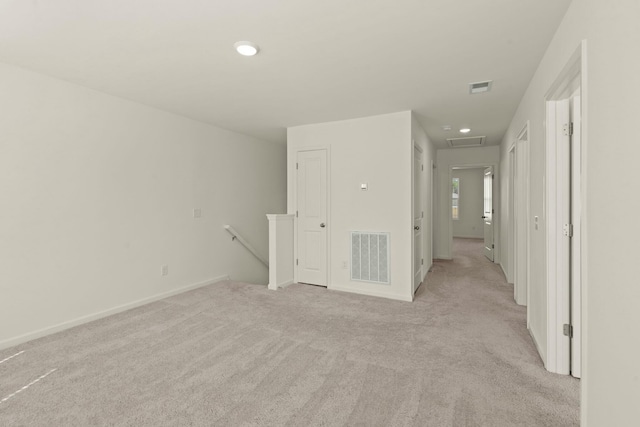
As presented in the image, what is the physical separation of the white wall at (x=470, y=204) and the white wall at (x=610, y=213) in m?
9.67

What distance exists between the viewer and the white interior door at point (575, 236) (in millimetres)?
2107

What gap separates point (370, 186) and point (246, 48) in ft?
7.88

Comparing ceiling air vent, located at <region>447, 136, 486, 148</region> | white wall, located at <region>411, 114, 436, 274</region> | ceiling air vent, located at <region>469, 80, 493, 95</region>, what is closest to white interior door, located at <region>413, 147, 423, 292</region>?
white wall, located at <region>411, 114, 436, 274</region>

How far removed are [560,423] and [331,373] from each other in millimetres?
1336

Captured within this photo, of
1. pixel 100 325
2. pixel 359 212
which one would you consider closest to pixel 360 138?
pixel 359 212

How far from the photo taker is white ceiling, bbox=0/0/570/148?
75.6 inches

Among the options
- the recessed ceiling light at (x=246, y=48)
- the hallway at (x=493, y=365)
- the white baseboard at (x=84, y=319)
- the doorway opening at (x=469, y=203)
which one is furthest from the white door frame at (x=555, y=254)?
the doorway opening at (x=469, y=203)

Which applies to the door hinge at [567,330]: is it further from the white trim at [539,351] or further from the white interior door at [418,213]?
the white interior door at [418,213]

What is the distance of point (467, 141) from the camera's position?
591 cm

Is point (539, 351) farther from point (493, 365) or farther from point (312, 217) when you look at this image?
point (312, 217)

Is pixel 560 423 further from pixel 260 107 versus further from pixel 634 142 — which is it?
pixel 260 107

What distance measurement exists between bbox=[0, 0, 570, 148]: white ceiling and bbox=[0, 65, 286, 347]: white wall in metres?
0.36

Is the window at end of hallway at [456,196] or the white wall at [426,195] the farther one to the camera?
the window at end of hallway at [456,196]

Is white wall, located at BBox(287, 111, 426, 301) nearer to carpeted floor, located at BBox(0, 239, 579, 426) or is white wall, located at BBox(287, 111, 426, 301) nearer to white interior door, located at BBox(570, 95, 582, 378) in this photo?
carpeted floor, located at BBox(0, 239, 579, 426)
